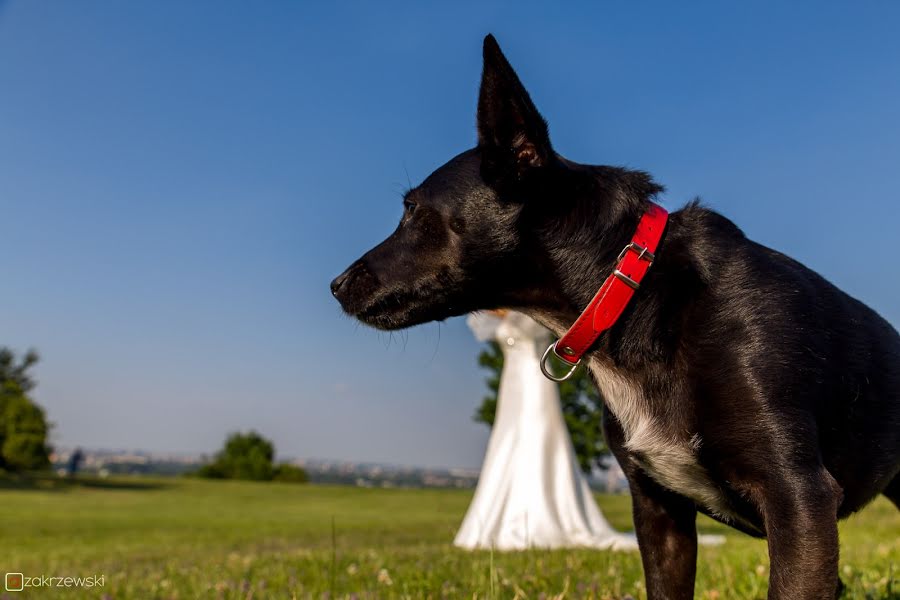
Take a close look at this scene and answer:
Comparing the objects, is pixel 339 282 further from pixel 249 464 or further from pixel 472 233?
pixel 249 464

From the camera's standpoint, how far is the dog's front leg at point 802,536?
2580mm

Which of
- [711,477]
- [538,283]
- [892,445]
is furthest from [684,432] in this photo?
[892,445]

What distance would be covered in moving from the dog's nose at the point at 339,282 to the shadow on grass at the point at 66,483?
32224 millimetres

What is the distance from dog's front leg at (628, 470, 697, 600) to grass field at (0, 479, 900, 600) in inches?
29.1

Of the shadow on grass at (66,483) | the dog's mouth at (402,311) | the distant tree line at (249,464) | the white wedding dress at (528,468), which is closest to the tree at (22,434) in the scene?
the shadow on grass at (66,483)

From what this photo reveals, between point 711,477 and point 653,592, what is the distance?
786mm

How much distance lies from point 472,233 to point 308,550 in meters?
7.65

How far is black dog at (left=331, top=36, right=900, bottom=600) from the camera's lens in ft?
9.03

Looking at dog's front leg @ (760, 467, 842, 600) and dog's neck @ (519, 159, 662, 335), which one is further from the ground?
dog's neck @ (519, 159, 662, 335)

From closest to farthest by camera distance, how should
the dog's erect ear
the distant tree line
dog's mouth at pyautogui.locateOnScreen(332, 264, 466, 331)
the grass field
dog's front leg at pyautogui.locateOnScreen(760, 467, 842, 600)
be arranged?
dog's front leg at pyautogui.locateOnScreen(760, 467, 842, 600) → the dog's erect ear → dog's mouth at pyautogui.locateOnScreen(332, 264, 466, 331) → the grass field → the distant tree line

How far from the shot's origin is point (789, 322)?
2.90m

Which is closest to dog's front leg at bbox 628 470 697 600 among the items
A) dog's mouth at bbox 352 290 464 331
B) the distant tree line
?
dog's mouth at bbox 352 290 464 331

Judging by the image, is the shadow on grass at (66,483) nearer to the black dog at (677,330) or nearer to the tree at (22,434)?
the tree at (22,434)

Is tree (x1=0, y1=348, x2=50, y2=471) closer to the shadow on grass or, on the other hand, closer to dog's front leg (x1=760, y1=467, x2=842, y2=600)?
the shadow on grass
